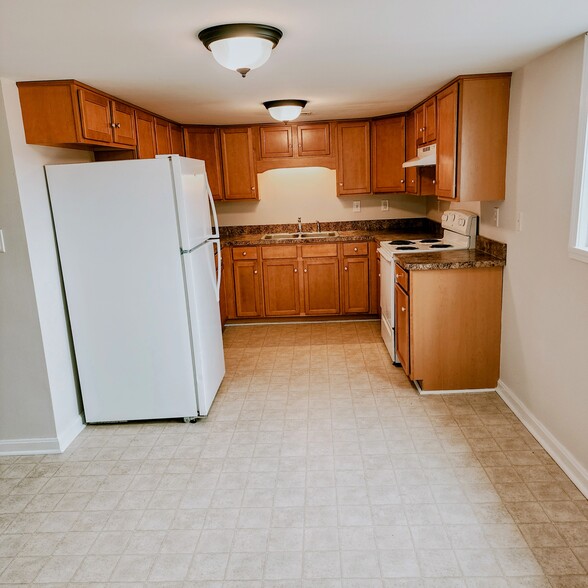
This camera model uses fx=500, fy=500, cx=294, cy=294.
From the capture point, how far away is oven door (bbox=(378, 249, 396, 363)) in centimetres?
405

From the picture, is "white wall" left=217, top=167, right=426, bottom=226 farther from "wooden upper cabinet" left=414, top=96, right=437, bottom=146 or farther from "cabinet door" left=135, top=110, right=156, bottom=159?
"cabinet door" left=135, top=110, right=156, bottom=159

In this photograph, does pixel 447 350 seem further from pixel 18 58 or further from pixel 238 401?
pixel 18 58

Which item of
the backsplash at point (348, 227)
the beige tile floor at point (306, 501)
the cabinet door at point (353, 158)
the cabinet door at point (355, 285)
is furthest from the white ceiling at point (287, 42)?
the backsplash at point (348, 227)

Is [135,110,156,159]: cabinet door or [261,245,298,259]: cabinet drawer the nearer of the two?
[135,110,156,159]: cabinet door

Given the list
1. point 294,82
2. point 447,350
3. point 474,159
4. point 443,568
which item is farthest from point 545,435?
point 294,82

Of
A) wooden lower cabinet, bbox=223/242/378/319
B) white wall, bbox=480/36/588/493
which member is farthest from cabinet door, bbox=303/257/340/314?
white wall, bbox=480/36/588/493

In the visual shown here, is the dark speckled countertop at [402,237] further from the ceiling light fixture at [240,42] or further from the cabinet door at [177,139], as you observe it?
the ceiling light fixture at [240,42]

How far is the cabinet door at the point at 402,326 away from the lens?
3547 mm

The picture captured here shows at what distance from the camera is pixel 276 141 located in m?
5.22

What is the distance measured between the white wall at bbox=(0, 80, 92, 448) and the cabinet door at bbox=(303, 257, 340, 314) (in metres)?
2.63

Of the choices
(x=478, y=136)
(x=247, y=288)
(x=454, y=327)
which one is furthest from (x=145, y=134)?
(x=454, y=327)

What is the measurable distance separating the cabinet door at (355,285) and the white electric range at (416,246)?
614 mm

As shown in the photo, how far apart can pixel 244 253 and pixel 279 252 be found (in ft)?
1.19

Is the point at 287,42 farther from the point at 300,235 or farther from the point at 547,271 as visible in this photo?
the point at 300,235
